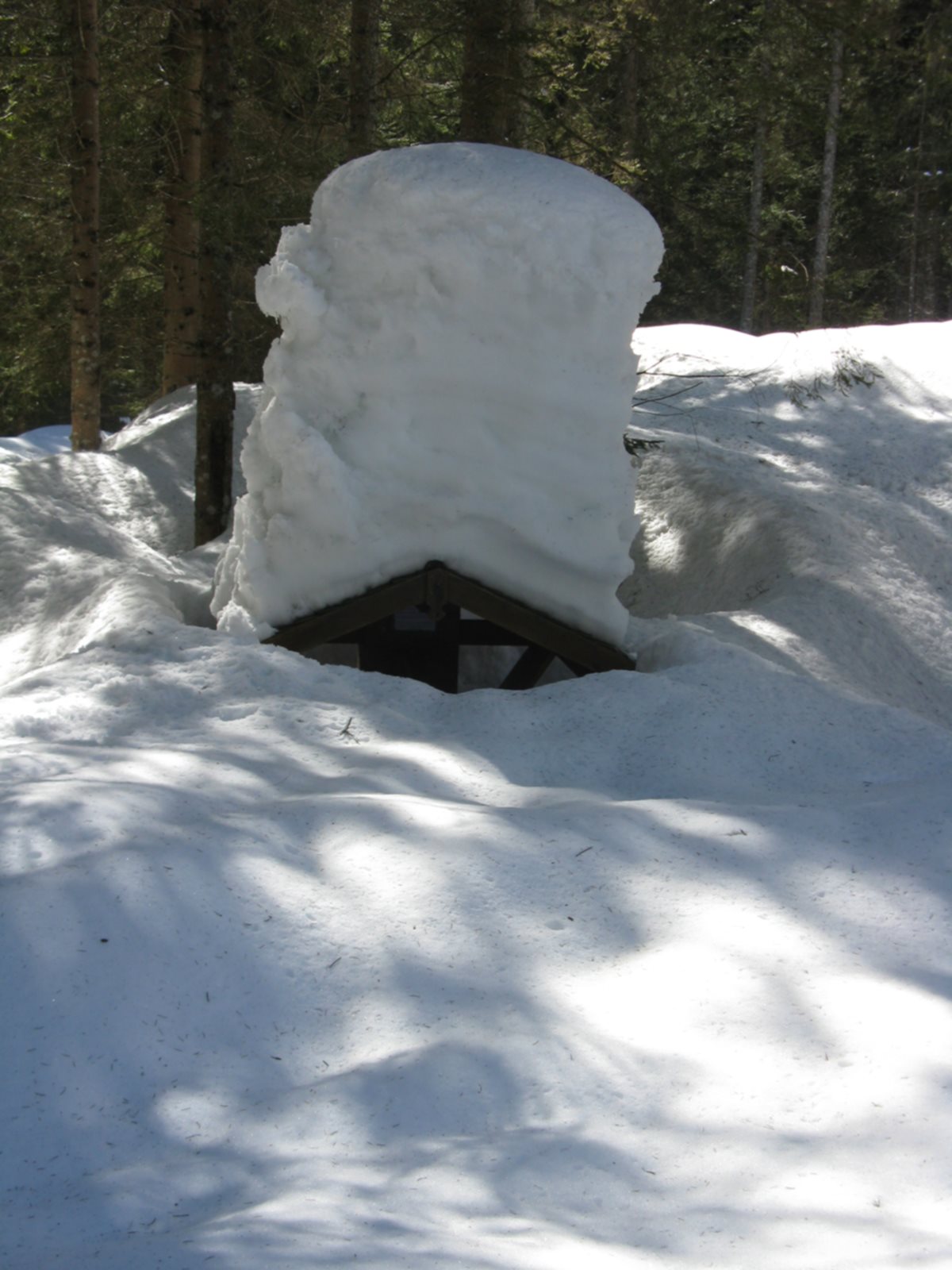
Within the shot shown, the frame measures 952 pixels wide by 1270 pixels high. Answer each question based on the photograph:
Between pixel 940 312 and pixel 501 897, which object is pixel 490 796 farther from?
pixel 940 312

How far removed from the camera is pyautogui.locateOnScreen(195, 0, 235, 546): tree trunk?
320 inches

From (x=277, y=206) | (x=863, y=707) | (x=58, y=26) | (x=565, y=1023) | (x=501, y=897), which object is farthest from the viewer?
(x=58, y=26)

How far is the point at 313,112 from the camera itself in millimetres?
12164

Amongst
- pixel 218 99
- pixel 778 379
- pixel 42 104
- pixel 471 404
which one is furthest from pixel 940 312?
pixel 471 404

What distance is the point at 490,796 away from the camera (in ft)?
14.6

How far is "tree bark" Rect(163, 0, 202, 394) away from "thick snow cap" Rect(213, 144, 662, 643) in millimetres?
6701

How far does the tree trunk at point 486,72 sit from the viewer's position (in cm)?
952

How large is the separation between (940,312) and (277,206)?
24579 millimetres

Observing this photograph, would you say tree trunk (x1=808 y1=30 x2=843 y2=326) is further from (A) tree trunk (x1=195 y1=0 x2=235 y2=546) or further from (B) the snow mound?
(A) tree trunk (x1=195 y1=0 x2=235 y2=546)

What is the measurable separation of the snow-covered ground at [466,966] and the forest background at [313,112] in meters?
4.68

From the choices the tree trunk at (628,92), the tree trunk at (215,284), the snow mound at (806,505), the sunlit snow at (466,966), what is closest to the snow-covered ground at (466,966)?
the sunlit snow at (466,966)

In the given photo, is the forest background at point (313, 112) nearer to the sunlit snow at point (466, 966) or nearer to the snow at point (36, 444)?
the snow at point (36, 444)

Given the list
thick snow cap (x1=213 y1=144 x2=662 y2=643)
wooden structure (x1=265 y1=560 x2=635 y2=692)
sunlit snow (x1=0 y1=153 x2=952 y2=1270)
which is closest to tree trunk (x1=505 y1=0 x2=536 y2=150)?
thick snow cap (x1=213 y1=144 x2=662 y2=643)

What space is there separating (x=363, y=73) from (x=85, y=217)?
3.45 meters
